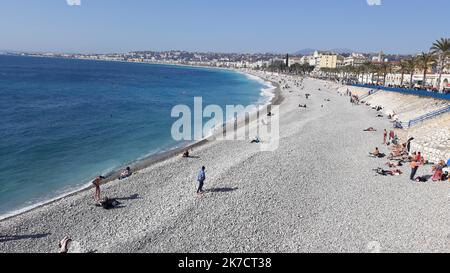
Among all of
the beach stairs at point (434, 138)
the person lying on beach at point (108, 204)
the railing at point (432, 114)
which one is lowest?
the person lying on beach at point (108, 204)

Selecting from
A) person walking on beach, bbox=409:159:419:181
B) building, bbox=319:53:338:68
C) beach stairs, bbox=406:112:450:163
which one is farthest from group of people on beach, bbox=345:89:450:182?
building, bbox=319:53:338:68

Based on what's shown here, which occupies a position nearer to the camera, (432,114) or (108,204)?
(108,204)

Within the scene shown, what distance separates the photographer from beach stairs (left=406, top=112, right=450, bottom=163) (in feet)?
66.1

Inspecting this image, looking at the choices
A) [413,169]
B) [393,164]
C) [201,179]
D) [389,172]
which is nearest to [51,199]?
[201,179]

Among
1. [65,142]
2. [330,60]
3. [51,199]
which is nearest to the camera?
[51,199]

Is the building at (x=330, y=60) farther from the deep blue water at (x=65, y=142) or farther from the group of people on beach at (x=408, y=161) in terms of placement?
the group of people on beach at (x=408, y=161)

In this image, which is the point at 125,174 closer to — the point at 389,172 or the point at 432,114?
the point at 389,172

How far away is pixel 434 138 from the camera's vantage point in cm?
2225

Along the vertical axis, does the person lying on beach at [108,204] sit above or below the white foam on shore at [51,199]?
above

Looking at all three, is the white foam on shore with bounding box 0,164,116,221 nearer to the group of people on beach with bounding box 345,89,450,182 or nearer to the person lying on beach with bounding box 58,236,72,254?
the person lying on beach with bounding box 58,236,72,254

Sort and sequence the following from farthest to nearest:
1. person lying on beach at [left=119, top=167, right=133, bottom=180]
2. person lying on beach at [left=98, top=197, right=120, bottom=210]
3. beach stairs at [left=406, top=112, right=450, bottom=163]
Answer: beach stairs at [left=406, top=112, right=450, bottom=163]
person lying on beach at [left=119, top=167, right=133, bottom=180]
person lying on beach at [left=98, top=197, right=120, bottom=210]

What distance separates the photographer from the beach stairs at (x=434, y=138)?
66.1ft

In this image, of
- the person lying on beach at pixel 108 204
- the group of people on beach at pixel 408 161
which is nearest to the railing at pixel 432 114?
the group of people on beach at pixel 408 161

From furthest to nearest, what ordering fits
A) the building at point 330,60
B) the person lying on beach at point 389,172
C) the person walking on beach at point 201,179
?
the building at point 330,60
the person lying on beach at point 389,172
the person walking on beach at point 201,179
